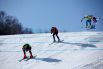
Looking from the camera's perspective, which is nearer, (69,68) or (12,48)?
(69,68)

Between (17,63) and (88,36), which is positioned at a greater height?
(88,36)

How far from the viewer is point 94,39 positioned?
62.2 feet

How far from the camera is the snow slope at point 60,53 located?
47.0 ft

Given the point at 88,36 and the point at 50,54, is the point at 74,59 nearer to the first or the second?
the point at 50,54

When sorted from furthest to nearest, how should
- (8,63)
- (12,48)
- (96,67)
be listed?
(12,48) < (8,63) < (96,67)

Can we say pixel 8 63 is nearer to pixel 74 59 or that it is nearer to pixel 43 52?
pixel 43 52

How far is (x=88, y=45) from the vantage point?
17.5 metres

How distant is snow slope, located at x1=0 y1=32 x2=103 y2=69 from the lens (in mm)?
14336

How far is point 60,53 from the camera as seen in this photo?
16812 millimetres

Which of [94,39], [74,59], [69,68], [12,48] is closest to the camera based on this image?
[69,68]

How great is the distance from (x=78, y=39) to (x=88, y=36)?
1.04 meters

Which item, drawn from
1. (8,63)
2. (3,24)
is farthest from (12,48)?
(3,24)

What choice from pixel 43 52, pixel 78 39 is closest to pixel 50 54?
pixel 43 52

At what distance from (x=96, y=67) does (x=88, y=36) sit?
24.9ft
